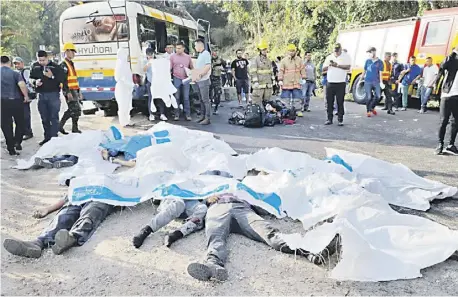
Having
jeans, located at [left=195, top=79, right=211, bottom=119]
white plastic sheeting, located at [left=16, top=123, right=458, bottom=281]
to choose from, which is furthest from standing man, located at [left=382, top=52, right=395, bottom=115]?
white plastic sheeting, located at [left=16, top=123, right=458, bottom=281]

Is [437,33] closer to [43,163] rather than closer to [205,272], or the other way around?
[43,163]

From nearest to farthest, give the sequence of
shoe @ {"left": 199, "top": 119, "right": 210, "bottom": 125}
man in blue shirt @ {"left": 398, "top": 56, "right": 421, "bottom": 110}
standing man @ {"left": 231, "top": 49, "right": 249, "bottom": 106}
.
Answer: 1. shoe @ {"left": 199, "top": 119, "right": 210, "bottom": 125}
2. standing man @ {"left": 231, "top": 49, "right": 249, "bottom": 106}
3. man in blue shirt @ {"left": 398, "top": 56, "right": 421, "bottom": 110}

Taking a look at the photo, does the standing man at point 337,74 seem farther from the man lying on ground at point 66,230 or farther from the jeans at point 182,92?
the man lying on ground at point 66,230

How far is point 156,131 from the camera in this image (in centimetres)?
562

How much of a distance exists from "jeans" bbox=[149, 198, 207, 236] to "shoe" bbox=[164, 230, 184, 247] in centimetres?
4

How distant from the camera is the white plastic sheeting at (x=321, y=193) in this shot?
8.59 feet

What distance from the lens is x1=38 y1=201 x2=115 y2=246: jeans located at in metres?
3.18

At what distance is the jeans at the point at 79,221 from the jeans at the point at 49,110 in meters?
3.90

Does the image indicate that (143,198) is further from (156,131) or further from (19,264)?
(156,131)

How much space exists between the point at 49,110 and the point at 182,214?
442cm

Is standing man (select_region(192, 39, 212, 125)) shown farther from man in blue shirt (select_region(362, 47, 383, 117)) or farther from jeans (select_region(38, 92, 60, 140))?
man in blue shirt (select_region(362, 47, 383, 117))

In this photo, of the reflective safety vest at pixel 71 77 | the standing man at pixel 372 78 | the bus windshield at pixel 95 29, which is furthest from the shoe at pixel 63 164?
the standing man at pixel 372 78

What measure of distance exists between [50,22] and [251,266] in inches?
1845

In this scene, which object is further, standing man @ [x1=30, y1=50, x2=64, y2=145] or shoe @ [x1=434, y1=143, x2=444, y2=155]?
standing man @ [x1=30, y1=50, x2=64, y2=145]
